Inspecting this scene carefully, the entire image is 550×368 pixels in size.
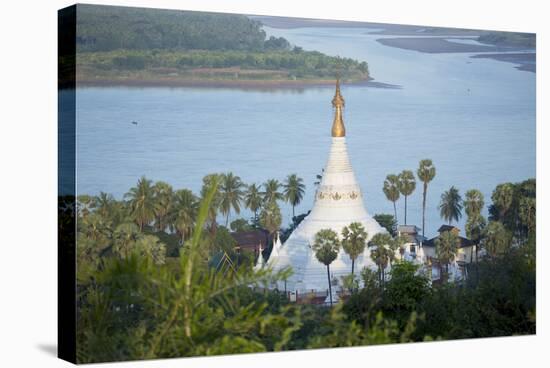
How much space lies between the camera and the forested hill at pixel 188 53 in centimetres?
1656

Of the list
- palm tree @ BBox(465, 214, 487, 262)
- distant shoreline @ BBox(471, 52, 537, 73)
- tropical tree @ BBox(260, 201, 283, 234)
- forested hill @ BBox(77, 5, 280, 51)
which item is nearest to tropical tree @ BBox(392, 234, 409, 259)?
palm tree @ BBox(465, 214, 487, 262)

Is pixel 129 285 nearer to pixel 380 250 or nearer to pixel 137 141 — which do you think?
pixel 137 141

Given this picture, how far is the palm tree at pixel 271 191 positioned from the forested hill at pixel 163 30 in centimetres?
195

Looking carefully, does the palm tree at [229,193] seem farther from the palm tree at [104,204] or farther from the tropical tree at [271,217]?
the palm tree at [104,204]

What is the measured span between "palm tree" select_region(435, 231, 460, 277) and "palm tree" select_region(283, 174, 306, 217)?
2.51m

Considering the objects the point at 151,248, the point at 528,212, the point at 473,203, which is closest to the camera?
the point at 151,248

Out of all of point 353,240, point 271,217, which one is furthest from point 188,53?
point 353,240

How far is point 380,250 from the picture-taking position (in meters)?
18.7

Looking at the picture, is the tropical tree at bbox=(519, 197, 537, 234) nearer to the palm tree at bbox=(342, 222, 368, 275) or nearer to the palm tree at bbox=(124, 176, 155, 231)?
the palm tree at bbox=(342, 222, 368, 275)

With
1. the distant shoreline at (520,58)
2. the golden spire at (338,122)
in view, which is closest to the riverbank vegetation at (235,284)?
the golden spire at (338,122)

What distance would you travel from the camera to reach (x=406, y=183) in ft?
61.9

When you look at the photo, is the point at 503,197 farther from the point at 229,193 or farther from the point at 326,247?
the point at 229,193

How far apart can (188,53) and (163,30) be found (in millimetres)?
508

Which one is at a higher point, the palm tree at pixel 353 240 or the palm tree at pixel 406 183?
the palm tree at pixel 406 183
